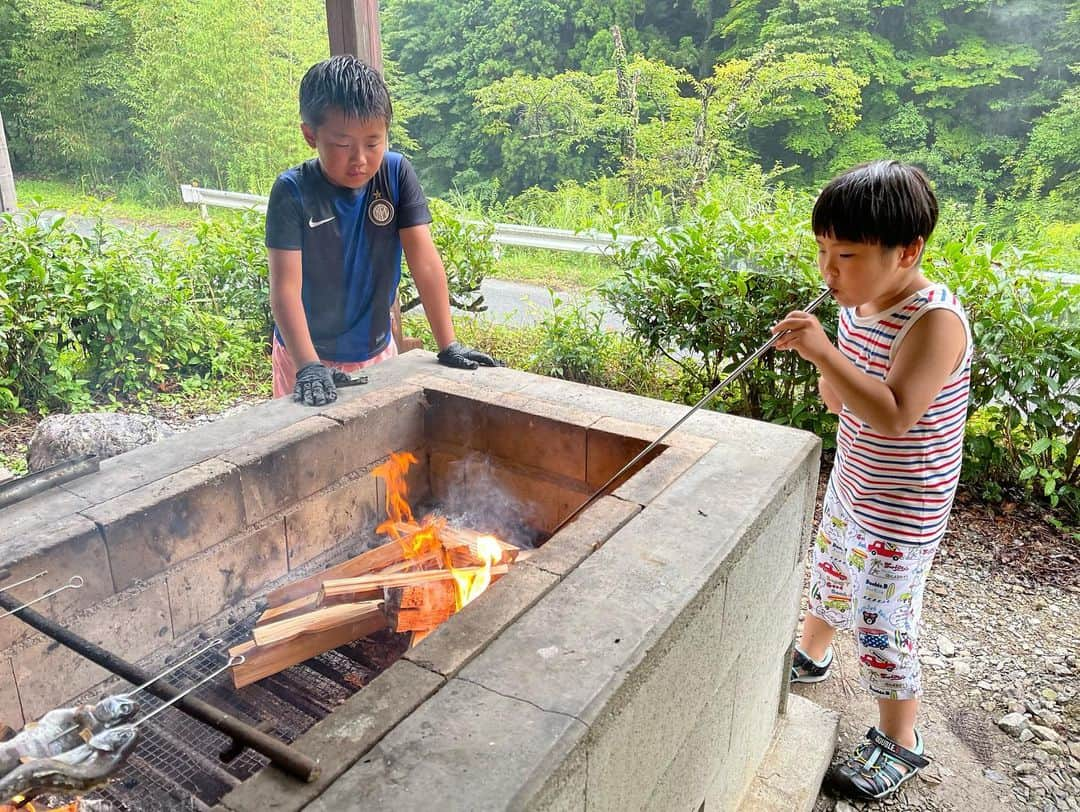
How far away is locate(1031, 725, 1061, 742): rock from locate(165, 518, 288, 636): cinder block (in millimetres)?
2803

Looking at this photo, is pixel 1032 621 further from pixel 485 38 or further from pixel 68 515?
pixel 485 38

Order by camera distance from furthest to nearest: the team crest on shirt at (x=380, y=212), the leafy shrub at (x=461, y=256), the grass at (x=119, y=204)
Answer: the grass at (x=119, y=204)
the leafy shrub at (x=461, y=256)
the team crest on shirt at (x=380, y=212)

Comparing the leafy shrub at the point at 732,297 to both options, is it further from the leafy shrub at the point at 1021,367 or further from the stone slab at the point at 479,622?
the stone slab at the point at 479,622

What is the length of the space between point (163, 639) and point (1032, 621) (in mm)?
3633

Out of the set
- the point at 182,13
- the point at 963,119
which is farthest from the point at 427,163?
the point at 963,119

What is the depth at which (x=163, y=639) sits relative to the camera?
208 cm

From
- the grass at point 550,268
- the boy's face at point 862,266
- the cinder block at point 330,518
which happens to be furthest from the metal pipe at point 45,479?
the grass at point 550,268

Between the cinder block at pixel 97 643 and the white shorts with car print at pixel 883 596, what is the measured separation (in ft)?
6.57

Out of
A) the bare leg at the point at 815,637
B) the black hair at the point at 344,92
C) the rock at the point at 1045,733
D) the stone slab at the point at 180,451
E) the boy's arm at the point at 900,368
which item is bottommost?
the rock at the point at 1045,733

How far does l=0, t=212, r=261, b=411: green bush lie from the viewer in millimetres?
5113

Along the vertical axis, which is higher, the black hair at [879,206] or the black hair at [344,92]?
the black hair at [344,92]

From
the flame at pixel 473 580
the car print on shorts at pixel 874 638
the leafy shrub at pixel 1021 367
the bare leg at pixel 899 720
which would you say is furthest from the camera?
the leafy shrub at pixel 1021 367

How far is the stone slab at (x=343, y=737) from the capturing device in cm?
118

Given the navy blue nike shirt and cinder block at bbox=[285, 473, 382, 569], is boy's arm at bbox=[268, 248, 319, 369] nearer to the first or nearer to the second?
the navy blue nike shirt
